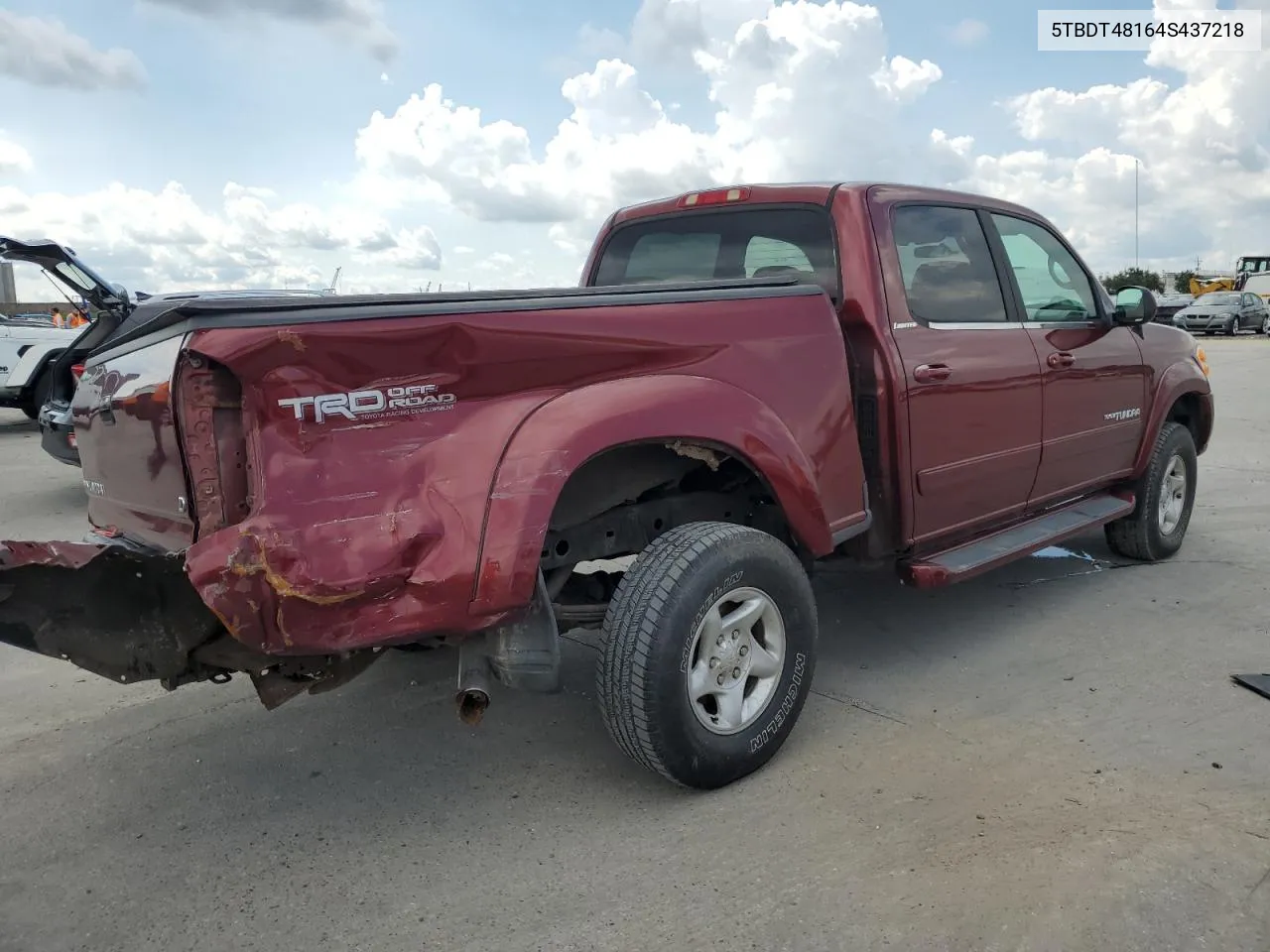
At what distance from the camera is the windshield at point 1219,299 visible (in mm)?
29828

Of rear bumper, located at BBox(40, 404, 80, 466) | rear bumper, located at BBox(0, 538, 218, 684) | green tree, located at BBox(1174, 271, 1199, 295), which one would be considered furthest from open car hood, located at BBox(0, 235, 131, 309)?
green tree, located at BBox(1174, 271, 1199, 295)

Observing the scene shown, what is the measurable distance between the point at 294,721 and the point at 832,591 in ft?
9.17

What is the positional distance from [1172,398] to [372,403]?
471 cm

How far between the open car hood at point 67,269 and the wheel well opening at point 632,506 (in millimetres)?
4706

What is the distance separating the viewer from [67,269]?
6.68m

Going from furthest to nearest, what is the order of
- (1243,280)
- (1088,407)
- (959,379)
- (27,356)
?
(1243,280) < (27,356) < (1088,407) < (959,379)

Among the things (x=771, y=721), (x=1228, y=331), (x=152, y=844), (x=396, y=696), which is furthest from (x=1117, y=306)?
(x=1228, y=331)

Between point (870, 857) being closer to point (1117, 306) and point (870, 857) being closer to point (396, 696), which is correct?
point (396, 696)

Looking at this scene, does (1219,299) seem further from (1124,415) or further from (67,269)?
(67,269)

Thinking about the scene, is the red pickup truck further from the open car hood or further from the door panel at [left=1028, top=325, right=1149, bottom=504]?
the open car hood

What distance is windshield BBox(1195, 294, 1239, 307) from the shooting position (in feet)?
97.9

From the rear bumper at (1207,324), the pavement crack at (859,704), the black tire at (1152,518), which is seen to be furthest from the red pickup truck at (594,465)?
the rear bumper at (1207,324)

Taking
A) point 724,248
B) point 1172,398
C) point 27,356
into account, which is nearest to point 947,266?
point 724,248

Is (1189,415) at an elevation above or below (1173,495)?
above
